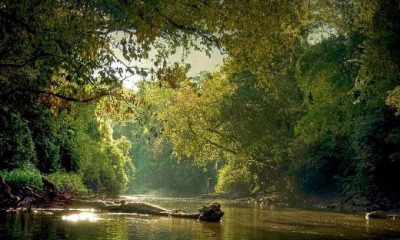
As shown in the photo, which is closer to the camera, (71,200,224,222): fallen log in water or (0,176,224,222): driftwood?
(71,200,224,222): fallen log in water

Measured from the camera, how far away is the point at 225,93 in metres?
54.3

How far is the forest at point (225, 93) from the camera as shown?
41.6ft

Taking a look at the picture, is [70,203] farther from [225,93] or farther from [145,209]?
[225,93]

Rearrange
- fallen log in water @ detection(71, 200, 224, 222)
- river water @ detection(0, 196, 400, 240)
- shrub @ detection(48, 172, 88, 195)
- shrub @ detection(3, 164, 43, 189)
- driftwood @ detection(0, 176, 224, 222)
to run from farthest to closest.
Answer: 1. shrub @ detection(48, 172, 88, 195)
2. shrub @ detection(3, 164, 43, 189)
3. driftwood @ detection(0, 176, 224, 222)
4. fallen log in water @ detection(71, 200, 224, 222)
5. river water @ detection(0, 196, 400, 240)

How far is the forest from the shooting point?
12688 mm

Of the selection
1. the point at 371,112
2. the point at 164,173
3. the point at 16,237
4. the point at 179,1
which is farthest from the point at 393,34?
the point at 164,173

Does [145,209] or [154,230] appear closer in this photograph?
[154,230]

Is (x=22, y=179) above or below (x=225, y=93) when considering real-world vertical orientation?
below

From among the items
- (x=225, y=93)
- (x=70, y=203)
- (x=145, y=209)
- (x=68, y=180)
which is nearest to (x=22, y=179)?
(x=70, y=203)

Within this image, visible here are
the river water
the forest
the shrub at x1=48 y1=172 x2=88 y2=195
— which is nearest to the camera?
the forest

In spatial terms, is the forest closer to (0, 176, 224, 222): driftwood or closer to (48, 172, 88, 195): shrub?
(48, 172, 88, 195): shrub

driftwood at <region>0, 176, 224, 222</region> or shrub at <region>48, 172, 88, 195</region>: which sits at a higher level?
shrub at <region>48, 172, 88, 195</region>

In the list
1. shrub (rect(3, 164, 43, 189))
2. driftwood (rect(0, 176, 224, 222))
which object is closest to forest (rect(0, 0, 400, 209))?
shrub (rect(3, 164, 43, 189))

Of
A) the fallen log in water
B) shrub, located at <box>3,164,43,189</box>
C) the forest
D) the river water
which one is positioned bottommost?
the river water
